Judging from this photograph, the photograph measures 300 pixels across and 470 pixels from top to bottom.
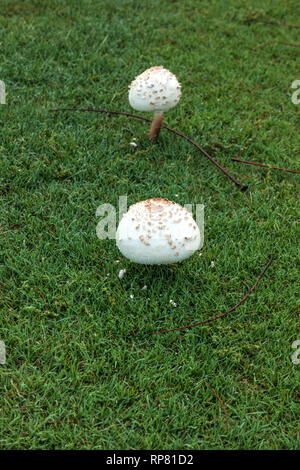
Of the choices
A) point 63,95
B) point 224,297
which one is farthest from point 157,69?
point 224,297

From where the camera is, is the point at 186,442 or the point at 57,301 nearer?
the point at 186,442

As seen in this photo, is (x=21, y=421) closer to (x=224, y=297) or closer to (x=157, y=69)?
(x=224, y=297)

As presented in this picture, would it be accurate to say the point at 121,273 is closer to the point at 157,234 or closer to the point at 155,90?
the point at 157,234

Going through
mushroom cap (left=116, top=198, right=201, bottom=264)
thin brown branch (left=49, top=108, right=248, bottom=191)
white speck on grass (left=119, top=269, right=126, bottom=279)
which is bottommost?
white speck on grass (left=119, top=269, right=126, bottom=279)

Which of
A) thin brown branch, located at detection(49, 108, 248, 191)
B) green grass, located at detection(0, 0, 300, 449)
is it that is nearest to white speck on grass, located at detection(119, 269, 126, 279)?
green grass, located at detection(0, 0, 300, 449)

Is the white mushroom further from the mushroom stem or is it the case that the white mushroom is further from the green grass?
the green grass

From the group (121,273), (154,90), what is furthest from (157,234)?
(154,90)
